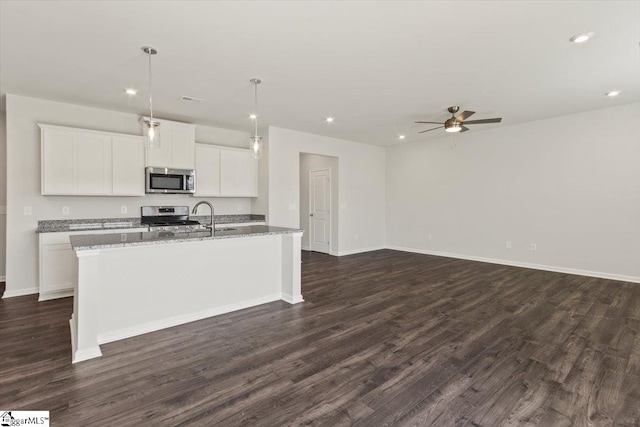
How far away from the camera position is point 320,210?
802cm

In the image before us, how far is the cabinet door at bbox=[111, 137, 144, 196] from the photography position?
484 centimetres

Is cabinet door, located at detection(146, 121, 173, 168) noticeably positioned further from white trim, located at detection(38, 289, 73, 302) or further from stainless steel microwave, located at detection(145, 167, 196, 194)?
white trim, located at detection(38, 289, 73, 302)

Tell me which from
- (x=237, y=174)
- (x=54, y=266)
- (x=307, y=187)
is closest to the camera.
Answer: (x=54, y=266)

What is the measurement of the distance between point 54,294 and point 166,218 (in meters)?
1.87

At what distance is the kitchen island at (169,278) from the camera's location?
8.84ft

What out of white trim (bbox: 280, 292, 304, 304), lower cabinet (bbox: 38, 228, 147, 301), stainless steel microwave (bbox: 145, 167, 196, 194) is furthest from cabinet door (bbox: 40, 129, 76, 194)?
white trim (bbox: 280, 292, 304, 304)

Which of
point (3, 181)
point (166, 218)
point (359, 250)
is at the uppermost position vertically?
point (3, 181)

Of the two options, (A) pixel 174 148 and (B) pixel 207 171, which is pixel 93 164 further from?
(B) pixel 207 171

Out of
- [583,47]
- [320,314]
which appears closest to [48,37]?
[320,314]

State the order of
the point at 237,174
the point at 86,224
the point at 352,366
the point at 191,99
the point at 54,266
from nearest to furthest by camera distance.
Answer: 1. the point at 352,366
2. the point at 54,266
3. the point at 191,99
4. the point at 86,224
5. the point at 237,174

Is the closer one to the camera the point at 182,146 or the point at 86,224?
the point at 86,224

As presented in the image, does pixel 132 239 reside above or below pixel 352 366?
above

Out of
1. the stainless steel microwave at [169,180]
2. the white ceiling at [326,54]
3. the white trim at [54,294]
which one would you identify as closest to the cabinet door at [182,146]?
the stainless steel microwave at [169,180]

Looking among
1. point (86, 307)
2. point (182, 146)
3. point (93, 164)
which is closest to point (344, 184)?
point (182, 146)
